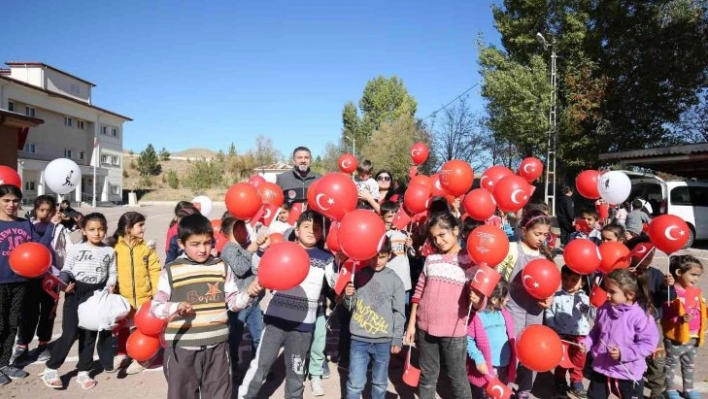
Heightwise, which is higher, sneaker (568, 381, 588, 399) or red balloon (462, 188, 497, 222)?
red balloon (462, 188, 497, 222)

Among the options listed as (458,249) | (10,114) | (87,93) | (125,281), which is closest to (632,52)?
(458,249)

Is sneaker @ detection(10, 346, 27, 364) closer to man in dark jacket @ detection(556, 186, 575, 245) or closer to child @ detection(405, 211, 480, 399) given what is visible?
child @ detection(405, 211, 480, 399)

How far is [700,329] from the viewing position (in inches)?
151

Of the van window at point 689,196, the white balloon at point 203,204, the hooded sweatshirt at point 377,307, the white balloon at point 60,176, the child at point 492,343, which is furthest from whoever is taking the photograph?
the van window at point 689,196

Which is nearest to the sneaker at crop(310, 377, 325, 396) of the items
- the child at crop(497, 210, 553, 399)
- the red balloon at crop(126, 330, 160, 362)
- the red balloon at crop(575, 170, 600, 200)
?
the red balloon at crop(126, 330, 160, 362)

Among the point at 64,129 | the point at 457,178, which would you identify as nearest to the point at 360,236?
the point at 457,178

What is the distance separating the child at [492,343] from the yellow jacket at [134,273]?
313 centimetres

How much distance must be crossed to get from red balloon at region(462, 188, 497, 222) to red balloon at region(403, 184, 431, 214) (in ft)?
1.78

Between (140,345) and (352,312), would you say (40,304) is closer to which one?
(140,345)

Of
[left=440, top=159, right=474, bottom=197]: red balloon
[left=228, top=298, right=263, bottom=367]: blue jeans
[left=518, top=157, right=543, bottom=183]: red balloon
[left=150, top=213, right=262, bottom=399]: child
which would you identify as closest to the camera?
[left=150, top=213, right=262, bottom=399]: child

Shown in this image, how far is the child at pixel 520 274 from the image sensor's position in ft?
11.9

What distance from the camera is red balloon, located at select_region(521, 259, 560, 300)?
3.17 m

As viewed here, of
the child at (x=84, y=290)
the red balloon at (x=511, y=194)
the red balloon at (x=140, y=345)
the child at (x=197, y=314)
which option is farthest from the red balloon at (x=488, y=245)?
the child at (x=84, y=290)

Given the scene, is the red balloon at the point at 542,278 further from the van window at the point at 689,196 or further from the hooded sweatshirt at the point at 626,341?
the van window at the point at 689,196
